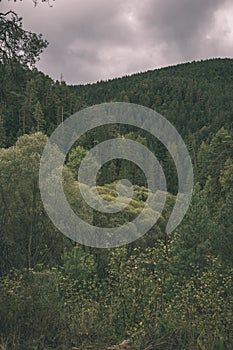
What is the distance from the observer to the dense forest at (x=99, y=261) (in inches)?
283

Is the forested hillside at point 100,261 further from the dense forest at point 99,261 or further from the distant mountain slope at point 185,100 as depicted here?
the distant mountain slope at point 185,100

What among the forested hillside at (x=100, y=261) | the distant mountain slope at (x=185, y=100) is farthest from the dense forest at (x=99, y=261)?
the distant mountain slope at (x=185, y=100)

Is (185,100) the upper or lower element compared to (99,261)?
upper

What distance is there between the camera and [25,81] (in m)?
11.2

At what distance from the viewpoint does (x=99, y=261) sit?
119 ft

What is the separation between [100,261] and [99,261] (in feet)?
0.24

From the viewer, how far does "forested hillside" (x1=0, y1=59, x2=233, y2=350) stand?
23.6ft

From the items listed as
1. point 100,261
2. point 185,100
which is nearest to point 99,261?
point 100,261

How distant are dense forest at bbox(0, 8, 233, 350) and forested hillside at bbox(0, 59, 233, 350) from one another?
0.10 ft

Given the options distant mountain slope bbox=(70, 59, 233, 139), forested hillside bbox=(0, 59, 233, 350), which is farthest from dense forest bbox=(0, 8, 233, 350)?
distant mountain slope bbox=(70, 59, 233, 139)

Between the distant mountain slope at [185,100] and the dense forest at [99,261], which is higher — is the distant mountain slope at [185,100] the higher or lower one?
the higher one

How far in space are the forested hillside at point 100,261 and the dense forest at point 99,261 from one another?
3 centimetres

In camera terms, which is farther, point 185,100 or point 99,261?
point 185,100

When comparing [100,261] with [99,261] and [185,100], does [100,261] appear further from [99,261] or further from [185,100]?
[185,100]
